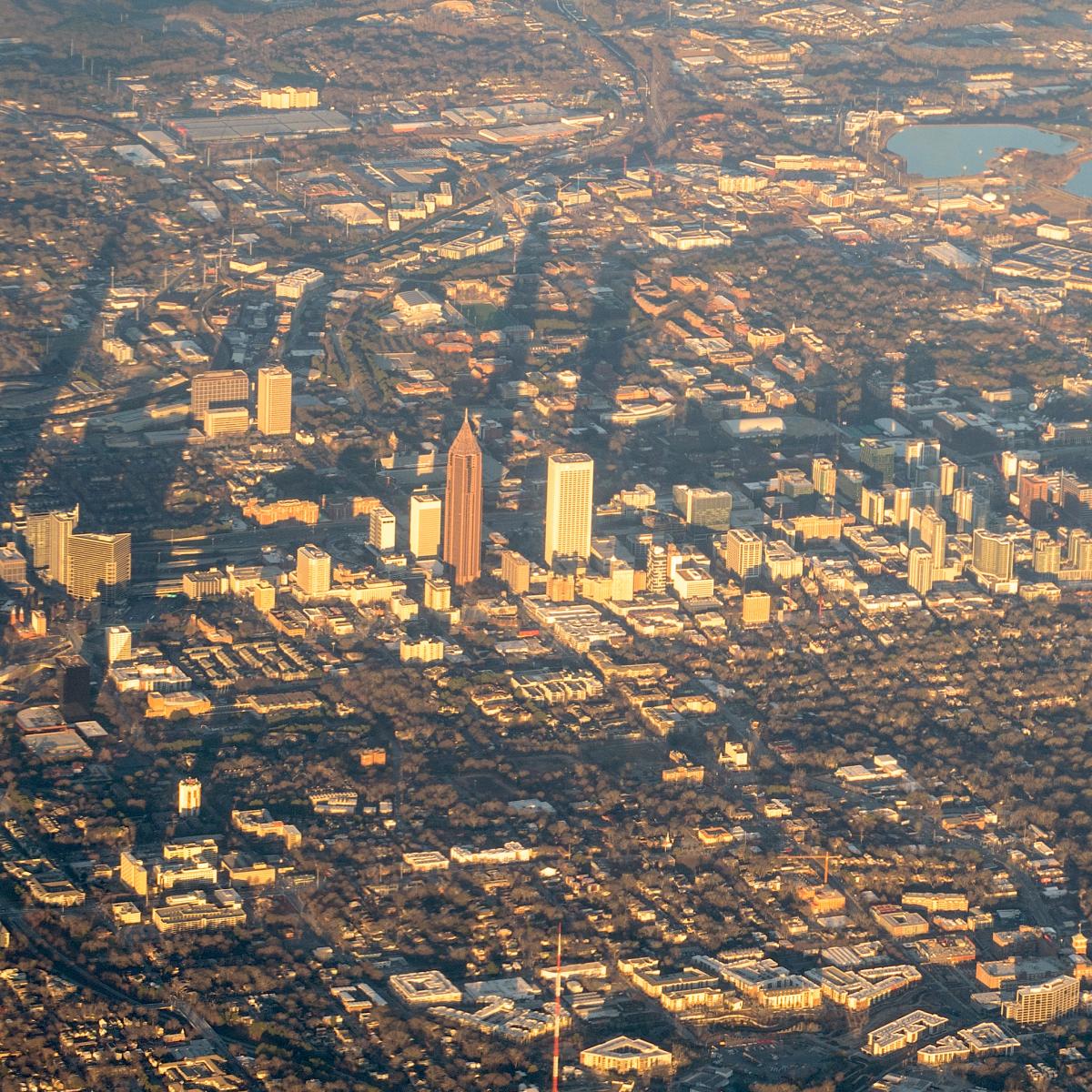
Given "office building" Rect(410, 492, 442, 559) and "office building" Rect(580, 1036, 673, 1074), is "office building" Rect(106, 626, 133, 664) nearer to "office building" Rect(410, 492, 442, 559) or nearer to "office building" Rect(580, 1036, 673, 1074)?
"office building" Rect(410, 492, 442, 559)

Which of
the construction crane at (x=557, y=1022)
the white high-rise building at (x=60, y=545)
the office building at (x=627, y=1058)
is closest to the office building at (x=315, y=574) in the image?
the white high-rise building at (x=60, y=545)

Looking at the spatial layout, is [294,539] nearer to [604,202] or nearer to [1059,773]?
[1059,773]

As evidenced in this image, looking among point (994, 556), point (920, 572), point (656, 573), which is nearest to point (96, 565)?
point (656, 573)

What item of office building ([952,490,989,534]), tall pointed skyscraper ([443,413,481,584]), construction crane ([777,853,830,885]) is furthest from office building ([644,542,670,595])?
construction crane ([777,853,830,885])

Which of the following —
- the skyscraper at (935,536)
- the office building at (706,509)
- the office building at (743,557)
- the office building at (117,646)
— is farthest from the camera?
the office building at (706,509)

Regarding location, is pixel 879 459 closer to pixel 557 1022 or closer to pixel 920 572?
pixel 920 572

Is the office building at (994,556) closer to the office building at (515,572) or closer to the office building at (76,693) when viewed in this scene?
the office building at (515,572)
